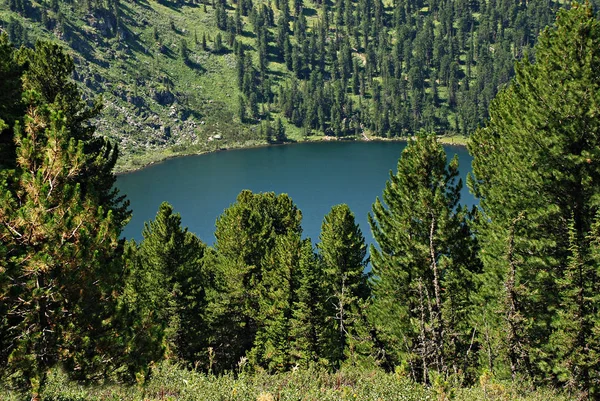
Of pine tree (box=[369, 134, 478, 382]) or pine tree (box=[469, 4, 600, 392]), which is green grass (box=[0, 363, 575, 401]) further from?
pine tree (box=[369, 134, 478, 382])

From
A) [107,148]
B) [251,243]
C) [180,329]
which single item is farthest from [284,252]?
[107,148]

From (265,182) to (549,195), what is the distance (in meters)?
124

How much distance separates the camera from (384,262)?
26.4 metres

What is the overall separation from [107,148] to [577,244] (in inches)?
948

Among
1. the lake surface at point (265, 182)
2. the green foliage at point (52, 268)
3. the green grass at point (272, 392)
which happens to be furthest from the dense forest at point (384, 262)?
the lake surface at point (265, 182)

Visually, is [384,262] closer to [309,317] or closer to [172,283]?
[309,317]

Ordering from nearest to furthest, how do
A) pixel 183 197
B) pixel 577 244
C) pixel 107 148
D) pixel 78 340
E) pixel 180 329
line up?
pixel 78 340
pixel 577 244
pixel 107 148
pixel 180 329
pixel 183 197

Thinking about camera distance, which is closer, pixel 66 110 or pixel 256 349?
pixel 66 110

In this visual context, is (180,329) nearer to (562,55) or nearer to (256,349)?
Answer: (256,349)

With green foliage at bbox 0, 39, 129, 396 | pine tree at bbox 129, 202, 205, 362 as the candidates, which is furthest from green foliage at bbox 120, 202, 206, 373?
green foliage at bbox 0, 39, 129, 396

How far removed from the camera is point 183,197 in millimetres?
126750

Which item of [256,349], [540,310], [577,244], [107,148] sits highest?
[107,148]

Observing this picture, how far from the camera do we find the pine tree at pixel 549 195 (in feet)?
58.2

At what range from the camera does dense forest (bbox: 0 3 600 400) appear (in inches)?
489
